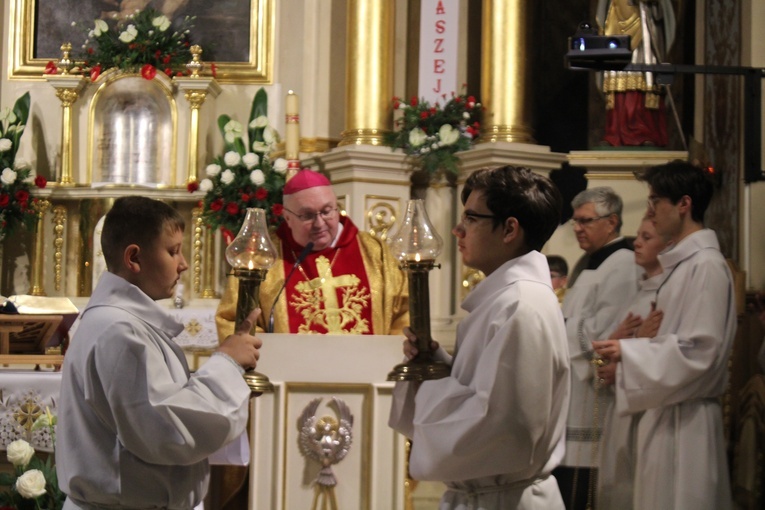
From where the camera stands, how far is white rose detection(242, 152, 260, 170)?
7.38 metres

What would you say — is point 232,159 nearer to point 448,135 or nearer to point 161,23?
point 161,23

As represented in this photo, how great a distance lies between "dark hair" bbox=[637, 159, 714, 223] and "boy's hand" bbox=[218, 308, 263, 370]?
7.22 feet

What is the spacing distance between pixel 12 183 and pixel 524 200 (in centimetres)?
567

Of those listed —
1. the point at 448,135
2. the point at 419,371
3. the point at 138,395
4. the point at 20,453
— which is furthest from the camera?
the point at 448,135

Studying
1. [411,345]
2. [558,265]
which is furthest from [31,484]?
[558,265]

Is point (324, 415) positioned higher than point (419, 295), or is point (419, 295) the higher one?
point (419, 295)

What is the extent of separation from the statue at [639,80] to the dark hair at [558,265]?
1070 mm

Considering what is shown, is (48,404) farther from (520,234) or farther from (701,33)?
(701,33)

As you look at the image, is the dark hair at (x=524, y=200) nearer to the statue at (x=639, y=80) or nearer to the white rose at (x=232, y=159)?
the statue at (x=639, y=80)

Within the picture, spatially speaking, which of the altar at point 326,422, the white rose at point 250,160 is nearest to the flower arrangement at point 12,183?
the white rose at point 250,160

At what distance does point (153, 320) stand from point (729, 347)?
2.36 metres

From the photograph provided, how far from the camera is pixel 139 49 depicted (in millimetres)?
7867

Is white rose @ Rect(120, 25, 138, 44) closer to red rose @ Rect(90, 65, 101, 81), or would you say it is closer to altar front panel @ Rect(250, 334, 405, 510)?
red rose @ Rect(90, 65, 101, 81)

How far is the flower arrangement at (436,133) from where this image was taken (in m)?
7.30
